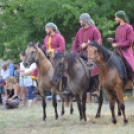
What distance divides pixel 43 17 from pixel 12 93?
333 centimetres

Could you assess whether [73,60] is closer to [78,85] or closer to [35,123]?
[78,85]

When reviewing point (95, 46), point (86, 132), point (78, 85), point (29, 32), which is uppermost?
point (29, 32)

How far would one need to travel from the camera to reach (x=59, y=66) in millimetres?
12211

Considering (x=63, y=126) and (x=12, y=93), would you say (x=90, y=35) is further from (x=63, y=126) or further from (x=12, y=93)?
(x=12, y=93)

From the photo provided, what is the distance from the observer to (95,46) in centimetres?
1146

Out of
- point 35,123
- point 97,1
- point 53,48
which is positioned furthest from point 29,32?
point 35,123

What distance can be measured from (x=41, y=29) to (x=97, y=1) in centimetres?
261

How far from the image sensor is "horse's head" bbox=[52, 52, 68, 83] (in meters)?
12.2

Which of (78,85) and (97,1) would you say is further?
(97,1)

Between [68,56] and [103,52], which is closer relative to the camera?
[103,52]

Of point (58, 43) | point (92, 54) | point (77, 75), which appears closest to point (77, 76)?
point (77, 75)

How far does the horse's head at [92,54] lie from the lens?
11.3m

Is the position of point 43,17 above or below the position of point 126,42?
above

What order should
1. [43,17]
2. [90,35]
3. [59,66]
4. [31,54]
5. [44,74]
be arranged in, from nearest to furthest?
[59,66]
[90,35]
[31,54]
[44,74]
[43,17]
